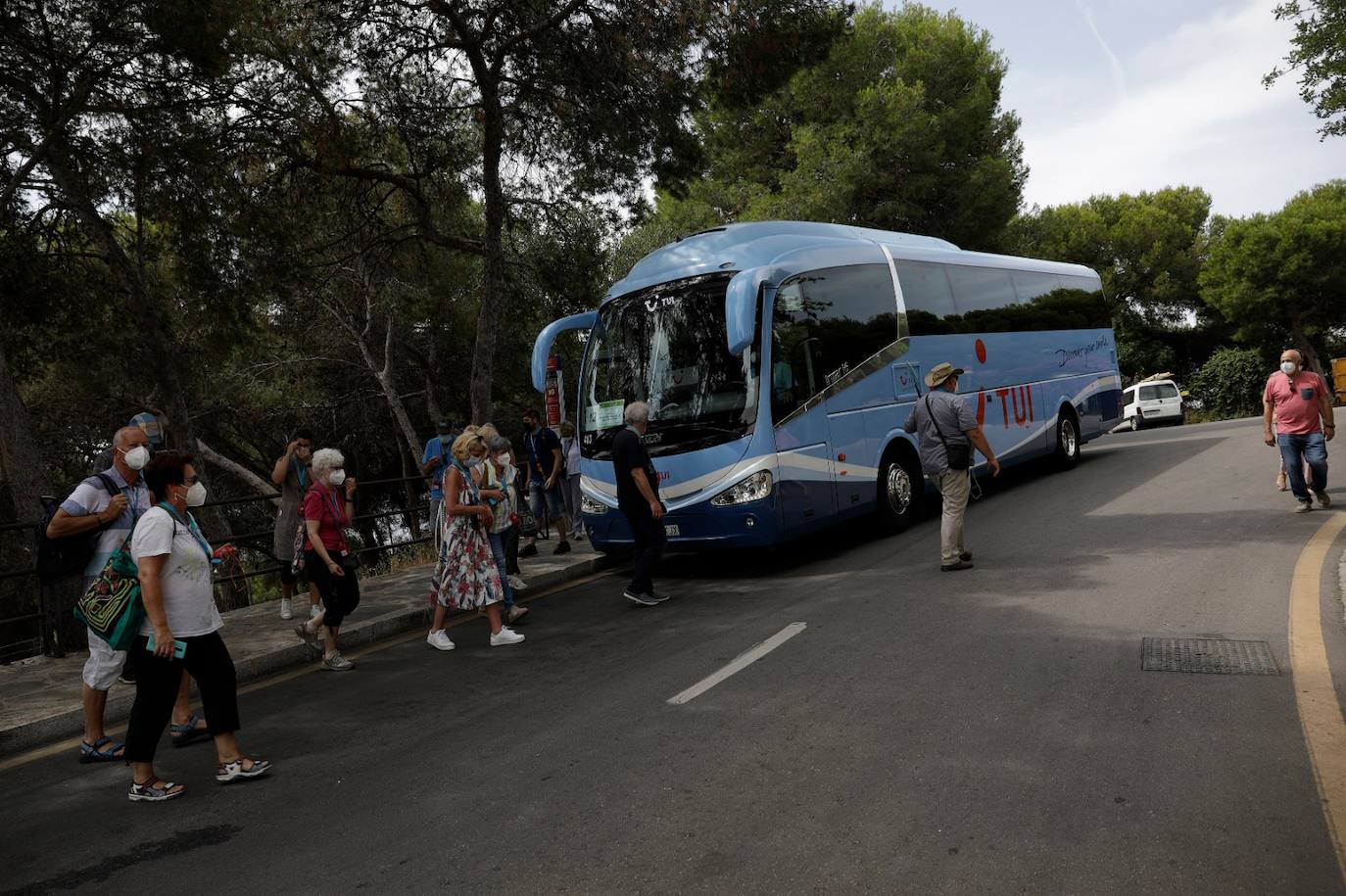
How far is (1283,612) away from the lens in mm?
6297

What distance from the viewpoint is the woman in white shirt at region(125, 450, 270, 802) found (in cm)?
466

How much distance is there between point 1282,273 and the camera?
1639 inches

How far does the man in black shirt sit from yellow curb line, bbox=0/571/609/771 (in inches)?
63.1

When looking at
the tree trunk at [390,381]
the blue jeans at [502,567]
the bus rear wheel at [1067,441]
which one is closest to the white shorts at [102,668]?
the blue jeans at [502,567]

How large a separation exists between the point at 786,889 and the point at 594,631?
478 centimetres

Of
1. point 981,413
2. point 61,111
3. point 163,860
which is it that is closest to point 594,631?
point 163,860

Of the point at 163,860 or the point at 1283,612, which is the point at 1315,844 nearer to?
the point at 1283,612

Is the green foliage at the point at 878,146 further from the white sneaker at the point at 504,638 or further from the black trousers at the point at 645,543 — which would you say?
the white sneaker at the point at 504,638

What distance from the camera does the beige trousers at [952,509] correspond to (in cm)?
854

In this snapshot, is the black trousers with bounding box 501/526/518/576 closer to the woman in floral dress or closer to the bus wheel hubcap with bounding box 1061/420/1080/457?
the woman in floral dress

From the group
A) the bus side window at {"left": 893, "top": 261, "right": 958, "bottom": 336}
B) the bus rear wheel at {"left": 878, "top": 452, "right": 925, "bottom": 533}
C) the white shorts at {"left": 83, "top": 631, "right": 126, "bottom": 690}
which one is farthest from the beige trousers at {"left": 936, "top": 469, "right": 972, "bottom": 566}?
the white shorts at {"left": 83, "top": 631, "right": 126, "bottom": 690}

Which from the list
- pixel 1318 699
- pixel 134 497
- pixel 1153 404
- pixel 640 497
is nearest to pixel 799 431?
pixel 640 497

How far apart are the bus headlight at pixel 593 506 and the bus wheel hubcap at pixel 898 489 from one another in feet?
11.1

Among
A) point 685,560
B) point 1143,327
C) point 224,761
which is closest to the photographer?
point 224,761
